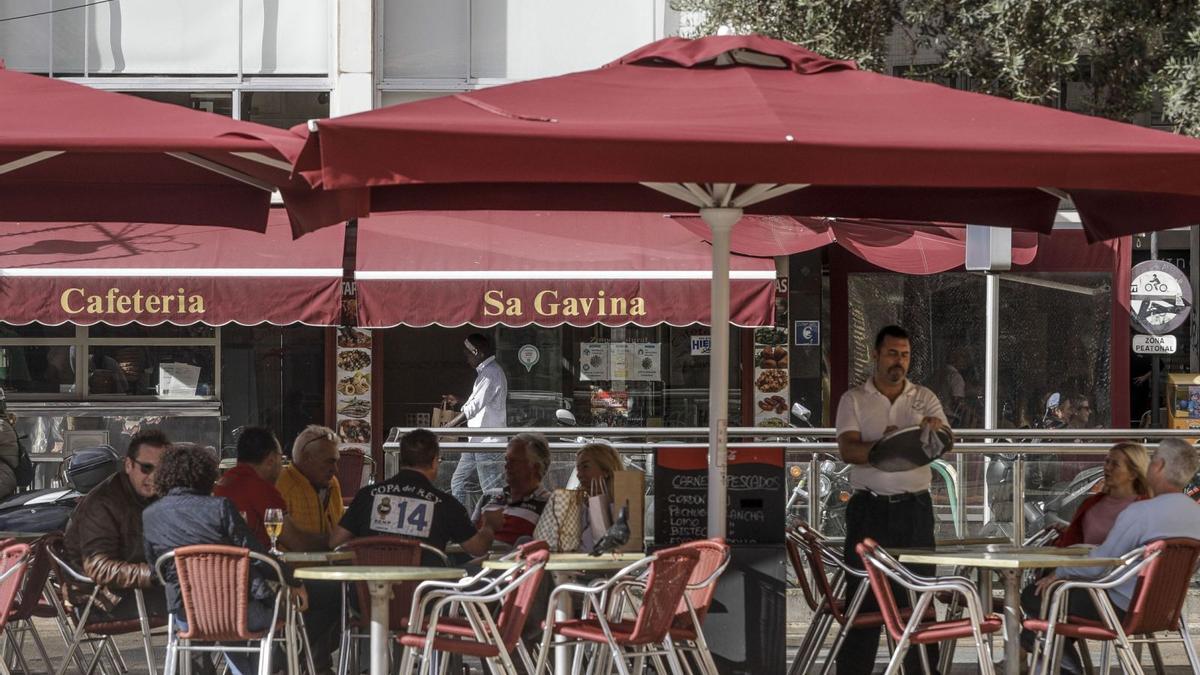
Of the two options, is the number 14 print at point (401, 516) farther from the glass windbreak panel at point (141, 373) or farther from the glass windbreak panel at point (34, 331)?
the glass windbreak panel at point (34, 331)

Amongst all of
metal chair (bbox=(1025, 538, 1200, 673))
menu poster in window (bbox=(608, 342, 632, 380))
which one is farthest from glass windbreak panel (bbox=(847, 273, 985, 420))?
metal chair (bbox=(1025, 538, 1200, 673))

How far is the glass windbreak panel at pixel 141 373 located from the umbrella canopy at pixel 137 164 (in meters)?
6.98

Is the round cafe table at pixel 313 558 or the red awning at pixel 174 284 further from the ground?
the red awning at pixel 174 284

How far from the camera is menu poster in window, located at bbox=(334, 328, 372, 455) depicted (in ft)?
48.2

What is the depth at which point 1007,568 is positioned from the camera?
6.61m

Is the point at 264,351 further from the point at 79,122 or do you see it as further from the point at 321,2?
the point at 79,122

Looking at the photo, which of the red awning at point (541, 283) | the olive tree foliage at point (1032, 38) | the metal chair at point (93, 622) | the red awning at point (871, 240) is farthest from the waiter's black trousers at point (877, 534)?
the olive tree foliage at point (1032, 38)

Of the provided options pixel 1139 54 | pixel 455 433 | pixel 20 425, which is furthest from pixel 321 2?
pixel 1139 54

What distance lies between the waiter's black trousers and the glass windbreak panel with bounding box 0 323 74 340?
914 cm

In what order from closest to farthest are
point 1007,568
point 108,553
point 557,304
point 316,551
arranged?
point 1007,568, point 108,553, point 316,551, point 557,304

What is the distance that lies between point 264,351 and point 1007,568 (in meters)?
9.63

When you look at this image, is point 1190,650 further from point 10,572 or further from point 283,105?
point 283,105

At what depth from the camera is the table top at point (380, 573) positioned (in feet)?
19.9

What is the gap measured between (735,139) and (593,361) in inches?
391
